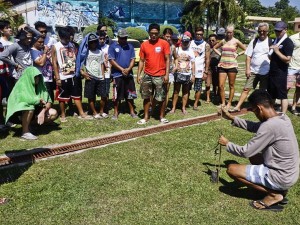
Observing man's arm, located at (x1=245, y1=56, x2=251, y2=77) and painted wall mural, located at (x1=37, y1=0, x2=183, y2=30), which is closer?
man's arm, located at (x1=245, y1=56, x2=251, y2=77)

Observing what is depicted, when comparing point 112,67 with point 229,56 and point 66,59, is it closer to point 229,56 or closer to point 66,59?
point 66,59

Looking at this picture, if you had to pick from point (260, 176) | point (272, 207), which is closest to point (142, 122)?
point (260, 176)

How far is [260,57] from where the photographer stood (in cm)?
746

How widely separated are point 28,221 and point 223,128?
4.33 meters

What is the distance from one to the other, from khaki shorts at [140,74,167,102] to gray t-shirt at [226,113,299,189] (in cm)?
329

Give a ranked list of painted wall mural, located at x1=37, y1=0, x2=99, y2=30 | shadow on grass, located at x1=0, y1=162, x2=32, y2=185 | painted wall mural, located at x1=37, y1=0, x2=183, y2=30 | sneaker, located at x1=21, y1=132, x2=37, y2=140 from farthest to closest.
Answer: painted wall mural, located at x1=37, y1=0, x2=183, y2=30
painted wall mural, located at x1=37, y1=0, x2=99, y2=30
sneaker, located at x1=21, y1=132, x2=37, y2=140
shadow on grass, located at x1=0, y1=162, x2=32, y2=185

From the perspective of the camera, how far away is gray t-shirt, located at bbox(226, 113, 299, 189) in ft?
11.7

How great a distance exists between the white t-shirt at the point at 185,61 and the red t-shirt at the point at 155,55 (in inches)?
33.7

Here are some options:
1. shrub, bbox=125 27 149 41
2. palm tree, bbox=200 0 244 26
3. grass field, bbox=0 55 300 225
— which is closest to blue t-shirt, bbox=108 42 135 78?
grass field, bbox=0 55 300 225

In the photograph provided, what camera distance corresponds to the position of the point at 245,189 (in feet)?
14.0

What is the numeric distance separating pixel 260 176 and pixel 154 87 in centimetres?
360

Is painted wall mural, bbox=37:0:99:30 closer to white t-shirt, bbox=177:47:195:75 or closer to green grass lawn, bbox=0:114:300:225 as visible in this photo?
white t-shirt, bbox=177:47:195:75

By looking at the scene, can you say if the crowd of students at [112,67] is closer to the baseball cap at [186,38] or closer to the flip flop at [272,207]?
the baseball cap at [186,38]

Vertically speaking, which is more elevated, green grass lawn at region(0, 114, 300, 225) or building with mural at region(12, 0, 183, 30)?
building with mural at region(12, 0, 183, 30)
